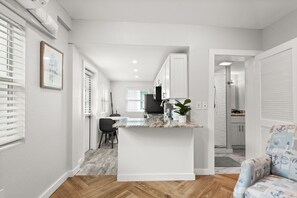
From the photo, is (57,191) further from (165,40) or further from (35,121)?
(165,40)

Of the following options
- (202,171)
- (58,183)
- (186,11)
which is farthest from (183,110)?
(58,183)

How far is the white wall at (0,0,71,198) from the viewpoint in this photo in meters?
1.58

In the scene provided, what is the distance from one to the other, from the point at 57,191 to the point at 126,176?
37.9 inches

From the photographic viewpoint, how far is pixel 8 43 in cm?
159

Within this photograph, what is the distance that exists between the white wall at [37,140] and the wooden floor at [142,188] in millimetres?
289

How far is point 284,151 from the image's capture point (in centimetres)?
171

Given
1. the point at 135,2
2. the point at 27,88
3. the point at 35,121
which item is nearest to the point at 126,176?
the point at 35,121

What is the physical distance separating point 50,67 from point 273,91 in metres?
3.24

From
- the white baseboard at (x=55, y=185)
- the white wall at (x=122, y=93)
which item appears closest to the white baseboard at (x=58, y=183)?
the white baseboard at (x=55, y=185)

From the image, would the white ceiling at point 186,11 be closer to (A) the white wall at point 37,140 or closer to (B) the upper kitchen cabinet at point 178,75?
(A) the white wall at point 37,140

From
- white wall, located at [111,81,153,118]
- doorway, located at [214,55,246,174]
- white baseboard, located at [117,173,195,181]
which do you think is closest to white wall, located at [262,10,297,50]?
doorway, located at [214,55,246,174]

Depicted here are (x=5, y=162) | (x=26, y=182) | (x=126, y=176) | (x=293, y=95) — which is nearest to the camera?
(x=5, y=162)

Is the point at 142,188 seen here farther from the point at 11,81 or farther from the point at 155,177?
the point at 11,81

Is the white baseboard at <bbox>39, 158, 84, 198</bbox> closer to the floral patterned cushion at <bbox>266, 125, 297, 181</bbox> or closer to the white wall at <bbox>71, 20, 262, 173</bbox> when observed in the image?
the white wall at <bbox>71, 20, 262, 173</bbox>
